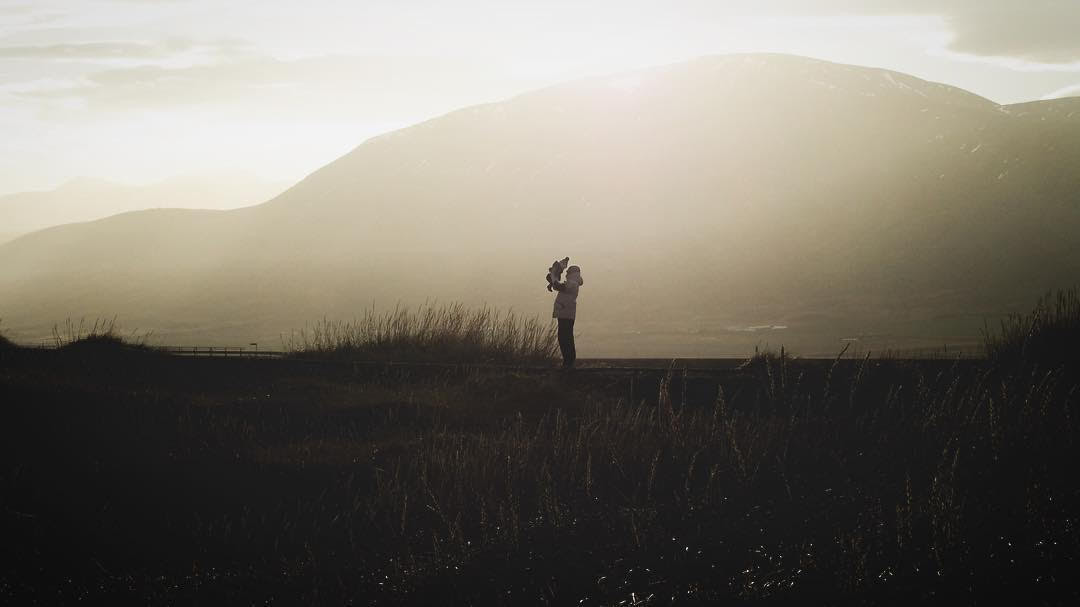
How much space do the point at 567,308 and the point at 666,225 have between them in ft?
408

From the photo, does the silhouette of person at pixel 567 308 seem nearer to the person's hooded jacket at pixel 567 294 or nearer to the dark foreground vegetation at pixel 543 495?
the person's hooded jacket at pixel 567 294

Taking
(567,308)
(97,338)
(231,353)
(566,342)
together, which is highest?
(567,308)

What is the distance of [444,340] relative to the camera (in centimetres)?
2022

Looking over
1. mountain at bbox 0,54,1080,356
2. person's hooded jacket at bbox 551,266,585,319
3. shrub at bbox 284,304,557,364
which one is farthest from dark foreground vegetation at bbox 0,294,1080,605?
mountain at bbox 0,54,1080,356

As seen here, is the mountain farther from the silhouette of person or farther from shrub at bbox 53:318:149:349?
the silhouette of person

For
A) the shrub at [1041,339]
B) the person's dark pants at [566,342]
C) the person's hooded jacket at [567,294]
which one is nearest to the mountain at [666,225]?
the shrub at [1041,339]

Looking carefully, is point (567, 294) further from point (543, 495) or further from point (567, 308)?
point (543, 495)

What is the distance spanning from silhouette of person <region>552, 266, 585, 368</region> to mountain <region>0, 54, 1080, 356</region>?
5254 centimetres

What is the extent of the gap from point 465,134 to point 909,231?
8782cm

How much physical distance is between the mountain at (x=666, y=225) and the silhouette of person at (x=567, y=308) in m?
52.5

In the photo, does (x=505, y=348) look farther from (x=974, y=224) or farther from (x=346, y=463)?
(x=974, y=224)

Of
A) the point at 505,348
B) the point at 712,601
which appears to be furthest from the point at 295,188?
the point at 712,601

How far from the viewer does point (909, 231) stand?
13012cm

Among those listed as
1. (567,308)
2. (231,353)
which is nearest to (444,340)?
(567,308)
